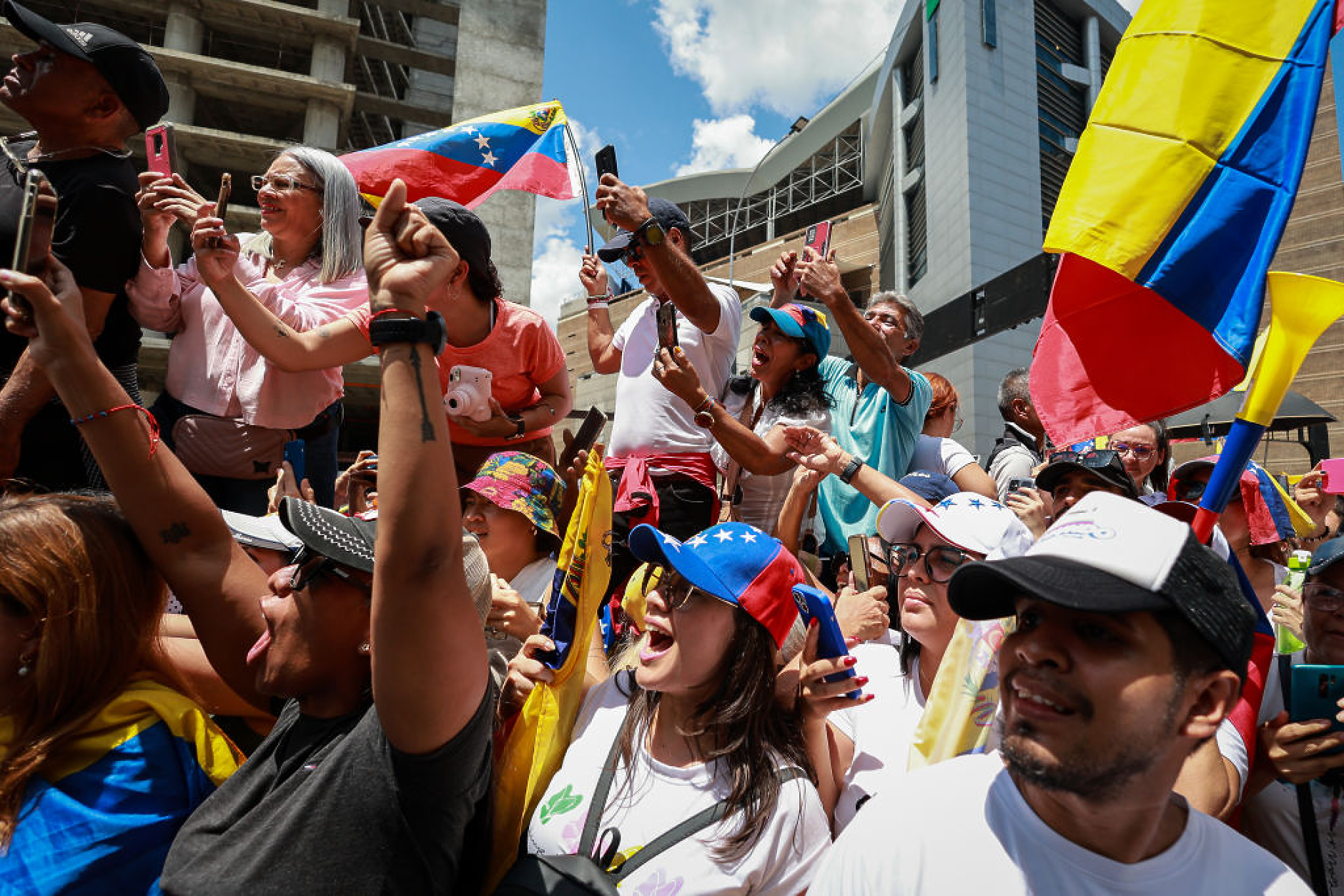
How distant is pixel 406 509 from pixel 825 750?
4.66 feet

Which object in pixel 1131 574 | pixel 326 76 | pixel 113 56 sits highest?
pixel 326 76

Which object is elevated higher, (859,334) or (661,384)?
(859,334)

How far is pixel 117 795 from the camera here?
1812 millimetres

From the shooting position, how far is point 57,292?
227 cm

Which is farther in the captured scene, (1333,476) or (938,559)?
(1333,476)

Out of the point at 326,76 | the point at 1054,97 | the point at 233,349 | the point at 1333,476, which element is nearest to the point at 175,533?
the point at 233,349

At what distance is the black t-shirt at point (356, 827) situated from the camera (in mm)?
1498

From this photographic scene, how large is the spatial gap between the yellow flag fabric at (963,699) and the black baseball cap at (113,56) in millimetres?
3010

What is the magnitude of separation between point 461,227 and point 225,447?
1.26 metres

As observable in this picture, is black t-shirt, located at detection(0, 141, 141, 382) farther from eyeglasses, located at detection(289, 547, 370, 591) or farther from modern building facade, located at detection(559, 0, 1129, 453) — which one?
modern building facade, located at detection(559, 0, 1129, 453)

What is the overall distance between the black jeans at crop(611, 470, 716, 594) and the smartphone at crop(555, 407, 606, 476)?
26 centimetres

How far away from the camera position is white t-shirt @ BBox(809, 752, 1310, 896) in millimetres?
1390

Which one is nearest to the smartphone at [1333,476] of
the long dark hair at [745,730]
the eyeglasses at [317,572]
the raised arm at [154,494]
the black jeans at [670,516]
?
the black jeans at [670,516]

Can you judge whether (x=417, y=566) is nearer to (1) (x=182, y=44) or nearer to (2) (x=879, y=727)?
(2) (x=879, y=727)
